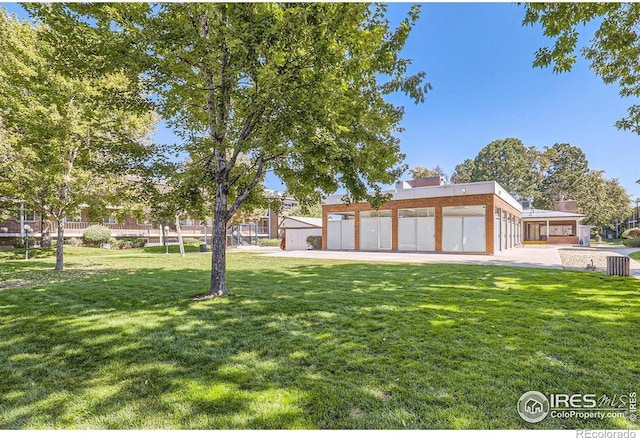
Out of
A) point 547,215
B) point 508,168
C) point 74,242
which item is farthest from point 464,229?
point 508,168

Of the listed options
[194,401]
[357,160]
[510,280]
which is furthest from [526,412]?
[510,280]

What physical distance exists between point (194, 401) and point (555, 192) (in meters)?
69.7

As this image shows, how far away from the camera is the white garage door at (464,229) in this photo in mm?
21078

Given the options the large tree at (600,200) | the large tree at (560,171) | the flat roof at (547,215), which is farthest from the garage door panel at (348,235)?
the large tree at (560,171)

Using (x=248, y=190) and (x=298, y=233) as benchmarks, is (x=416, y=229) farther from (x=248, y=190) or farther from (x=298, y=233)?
(x=248, y=190)

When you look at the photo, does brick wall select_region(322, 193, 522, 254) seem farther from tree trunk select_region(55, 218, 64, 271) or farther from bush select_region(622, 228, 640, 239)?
bush select_region(622, 228, 640, 239)

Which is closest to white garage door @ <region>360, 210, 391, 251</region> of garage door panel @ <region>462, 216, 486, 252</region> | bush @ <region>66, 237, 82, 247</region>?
garage door panel @ <region>462, 216, 486, 252</region>

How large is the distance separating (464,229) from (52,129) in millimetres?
22100

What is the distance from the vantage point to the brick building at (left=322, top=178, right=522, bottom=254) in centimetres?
2103

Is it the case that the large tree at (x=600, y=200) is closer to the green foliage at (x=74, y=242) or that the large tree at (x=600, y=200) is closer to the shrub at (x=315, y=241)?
the shrub at (x=315, y=241)

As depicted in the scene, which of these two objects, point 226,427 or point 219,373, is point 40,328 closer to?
point 219,373

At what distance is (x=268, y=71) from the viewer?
5.50 m

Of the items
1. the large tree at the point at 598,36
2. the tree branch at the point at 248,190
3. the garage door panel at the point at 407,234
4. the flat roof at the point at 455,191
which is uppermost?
the large tree at the point at 598,36

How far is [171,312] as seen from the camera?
6207 mm
